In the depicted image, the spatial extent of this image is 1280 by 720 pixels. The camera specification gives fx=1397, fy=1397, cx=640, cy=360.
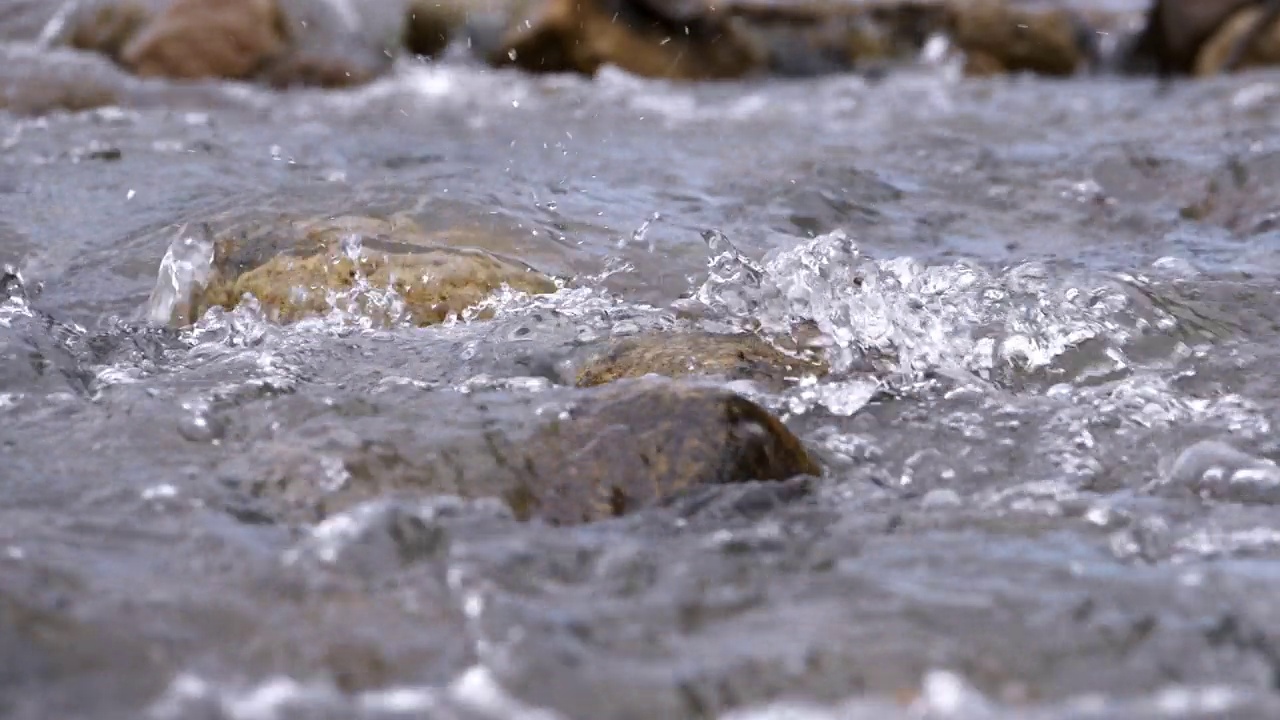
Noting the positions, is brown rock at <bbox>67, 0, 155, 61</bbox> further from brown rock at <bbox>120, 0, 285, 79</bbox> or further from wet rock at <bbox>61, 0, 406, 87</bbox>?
brown rock at <bbox>120, 0, 285, 79</bbox>

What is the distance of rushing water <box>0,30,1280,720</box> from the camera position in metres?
2.07

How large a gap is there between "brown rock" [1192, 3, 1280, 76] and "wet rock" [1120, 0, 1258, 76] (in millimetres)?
158

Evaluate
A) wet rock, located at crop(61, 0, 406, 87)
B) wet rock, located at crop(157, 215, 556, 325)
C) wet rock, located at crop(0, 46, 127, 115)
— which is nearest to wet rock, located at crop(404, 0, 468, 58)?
wet rock, located at crop(61, 0, 406, 87)

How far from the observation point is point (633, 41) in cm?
1021

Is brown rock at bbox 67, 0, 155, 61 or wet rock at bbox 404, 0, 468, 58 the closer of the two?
brown rock at bbox 67, 0, 155, 61

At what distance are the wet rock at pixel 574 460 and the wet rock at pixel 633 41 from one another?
7321 mm

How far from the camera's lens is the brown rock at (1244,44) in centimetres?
983

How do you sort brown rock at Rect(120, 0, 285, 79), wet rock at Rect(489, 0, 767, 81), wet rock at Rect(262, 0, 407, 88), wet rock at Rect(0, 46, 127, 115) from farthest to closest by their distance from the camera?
wet rock at Rect(489, 0, 767, 81) < wet rock at Rect(262, 0, 407, 88) < brown rock at Rect(120, 0, 285, 79) < wet rock at Rect(0, 46, 127, 115)

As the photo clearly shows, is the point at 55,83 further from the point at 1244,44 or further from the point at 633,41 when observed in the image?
the point at 1244,44

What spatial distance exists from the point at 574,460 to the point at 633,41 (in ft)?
25.6

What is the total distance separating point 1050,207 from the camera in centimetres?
564

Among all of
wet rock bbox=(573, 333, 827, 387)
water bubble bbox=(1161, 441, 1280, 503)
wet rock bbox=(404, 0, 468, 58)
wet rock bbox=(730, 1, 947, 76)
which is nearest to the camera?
water bubble bbox=(1161, 441, 1280, 503)

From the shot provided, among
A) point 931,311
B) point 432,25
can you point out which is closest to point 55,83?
point 432,25

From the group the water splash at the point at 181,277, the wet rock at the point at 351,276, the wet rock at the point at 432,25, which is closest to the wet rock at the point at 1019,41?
the wet rock at the point at 432,25
